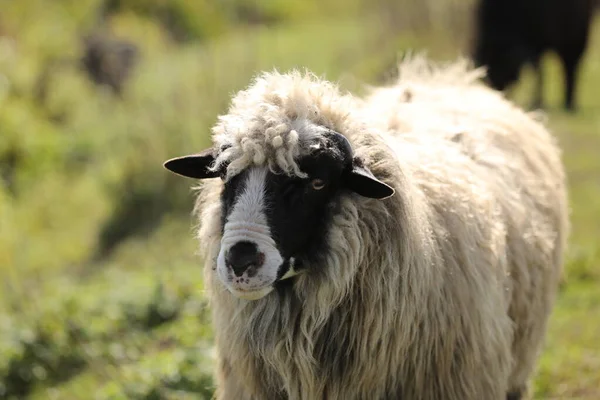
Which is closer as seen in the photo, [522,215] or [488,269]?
[488,269]

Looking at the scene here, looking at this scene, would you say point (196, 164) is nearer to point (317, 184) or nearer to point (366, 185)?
point (317, 184)

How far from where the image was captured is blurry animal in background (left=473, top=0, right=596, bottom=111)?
1411cm

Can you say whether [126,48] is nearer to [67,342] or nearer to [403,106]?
[67,342]

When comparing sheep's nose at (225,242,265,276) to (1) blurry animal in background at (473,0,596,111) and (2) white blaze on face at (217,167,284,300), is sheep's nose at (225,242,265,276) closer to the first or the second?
(2) white blaze on face at (217,167,284,300)

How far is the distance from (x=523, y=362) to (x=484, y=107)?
5.08 ft

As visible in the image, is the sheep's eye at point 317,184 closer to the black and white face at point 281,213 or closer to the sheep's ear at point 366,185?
the black and white face at point 281,213

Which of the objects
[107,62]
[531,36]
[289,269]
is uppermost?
[531,36]

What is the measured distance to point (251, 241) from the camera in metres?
3.43

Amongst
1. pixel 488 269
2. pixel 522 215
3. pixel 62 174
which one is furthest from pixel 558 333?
pixel 62 174

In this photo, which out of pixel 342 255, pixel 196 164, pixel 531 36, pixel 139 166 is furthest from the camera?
pixel 531 36

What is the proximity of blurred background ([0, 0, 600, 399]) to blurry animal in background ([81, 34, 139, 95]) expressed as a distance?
3 centimetres

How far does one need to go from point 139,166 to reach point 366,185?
34.9ft

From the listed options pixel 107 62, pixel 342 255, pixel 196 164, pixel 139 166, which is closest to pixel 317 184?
pixel 342 255

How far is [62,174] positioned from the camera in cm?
1584
